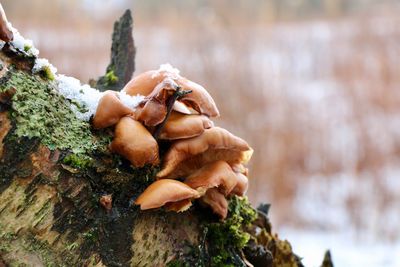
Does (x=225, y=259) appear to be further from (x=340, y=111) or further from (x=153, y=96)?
(x=340, y=111)

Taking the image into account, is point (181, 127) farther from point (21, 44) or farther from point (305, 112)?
point (305, 112)

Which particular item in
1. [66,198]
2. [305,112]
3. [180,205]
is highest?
[305,112]

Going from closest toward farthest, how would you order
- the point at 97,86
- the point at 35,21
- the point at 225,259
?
the point at 225,259, the point at 97,86, the point at 35,21

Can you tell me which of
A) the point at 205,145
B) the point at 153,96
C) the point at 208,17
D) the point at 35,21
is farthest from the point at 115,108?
the point at 35,21

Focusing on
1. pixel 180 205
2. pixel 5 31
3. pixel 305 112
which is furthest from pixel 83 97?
pixel 305 112

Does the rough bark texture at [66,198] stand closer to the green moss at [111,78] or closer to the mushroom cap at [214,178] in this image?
the mushroom cap at [214,178]

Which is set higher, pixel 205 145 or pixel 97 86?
pixel 97 86
